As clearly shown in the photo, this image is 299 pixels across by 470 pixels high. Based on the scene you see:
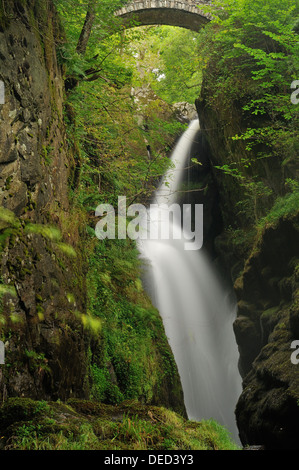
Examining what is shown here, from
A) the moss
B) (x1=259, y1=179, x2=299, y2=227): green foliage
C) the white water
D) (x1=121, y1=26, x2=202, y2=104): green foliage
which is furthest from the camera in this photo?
(x1=121, y1=26, x2=202, y2=104): green foliage

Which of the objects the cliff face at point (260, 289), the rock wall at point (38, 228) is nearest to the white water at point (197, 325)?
the cliff face at point (260, 289)

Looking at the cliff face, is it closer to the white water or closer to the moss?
the white water

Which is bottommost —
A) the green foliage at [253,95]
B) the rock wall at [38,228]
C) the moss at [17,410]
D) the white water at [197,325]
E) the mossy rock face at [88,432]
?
the white water at [197,325]

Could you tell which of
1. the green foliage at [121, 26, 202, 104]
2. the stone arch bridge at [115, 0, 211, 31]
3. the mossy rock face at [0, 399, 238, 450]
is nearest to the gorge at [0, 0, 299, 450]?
the mossy rock face at [0, 399, 238, 450]

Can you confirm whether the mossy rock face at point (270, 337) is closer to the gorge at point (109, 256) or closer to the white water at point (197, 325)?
the gorge at point (109, 256)

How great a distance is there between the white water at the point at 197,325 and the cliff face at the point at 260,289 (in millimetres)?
1135

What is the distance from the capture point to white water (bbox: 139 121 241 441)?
12406 mm

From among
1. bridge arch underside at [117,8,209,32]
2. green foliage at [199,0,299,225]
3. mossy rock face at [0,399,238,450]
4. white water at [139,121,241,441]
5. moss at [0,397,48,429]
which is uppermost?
bridge arch underside at [117,8,209,32]

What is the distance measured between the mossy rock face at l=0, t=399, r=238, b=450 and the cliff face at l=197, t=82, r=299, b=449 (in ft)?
11.4

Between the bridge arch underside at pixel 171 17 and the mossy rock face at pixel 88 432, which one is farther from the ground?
the bridge arch underside at pixel 171 17

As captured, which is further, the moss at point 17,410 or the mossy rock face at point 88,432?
the moss at point 17,410

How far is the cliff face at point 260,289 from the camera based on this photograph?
22.8 ft
